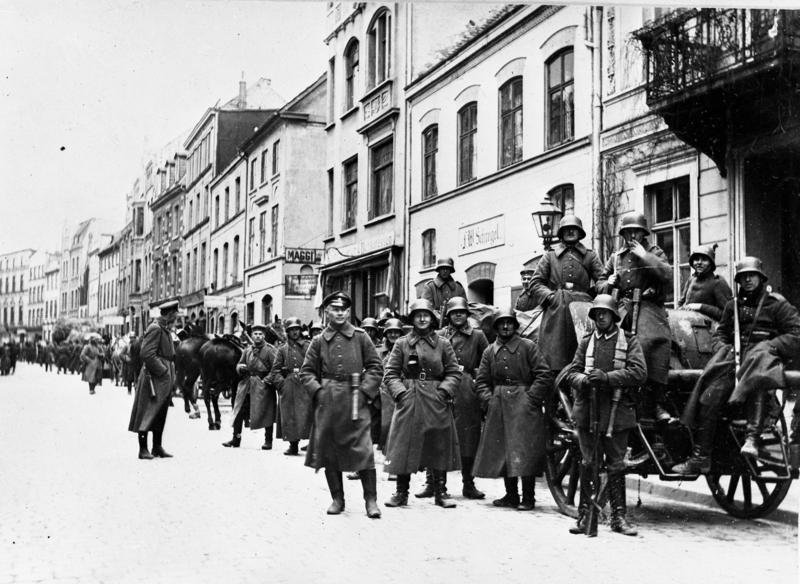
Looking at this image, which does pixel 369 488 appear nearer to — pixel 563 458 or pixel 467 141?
pixel 563 458

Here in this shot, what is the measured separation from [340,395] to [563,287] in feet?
8.29

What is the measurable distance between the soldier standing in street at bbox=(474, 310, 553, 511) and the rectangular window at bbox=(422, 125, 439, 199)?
43.2 ft

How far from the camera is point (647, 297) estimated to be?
7965 mm

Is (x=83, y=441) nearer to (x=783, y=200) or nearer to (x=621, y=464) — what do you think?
(x=621, y=464)

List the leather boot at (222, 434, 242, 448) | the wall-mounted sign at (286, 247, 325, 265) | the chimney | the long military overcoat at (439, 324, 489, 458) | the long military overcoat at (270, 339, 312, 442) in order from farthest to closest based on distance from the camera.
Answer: the wall-mounted sign at (286, 247, 325, 265) → the leather boot at (222, 434, 242, 448) → the long military overcoat at (270, 339, 312, 442) → the long military overcoat at (439, 324, 489, 458) → the chimney

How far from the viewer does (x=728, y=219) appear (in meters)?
12.0

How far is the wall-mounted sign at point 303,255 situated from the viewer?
2684 centimetres

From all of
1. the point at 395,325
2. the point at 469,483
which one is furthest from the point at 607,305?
the point at 395,325

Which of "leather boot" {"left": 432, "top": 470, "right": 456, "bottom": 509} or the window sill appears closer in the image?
"leather boot" {"left": 432, "top": 470, "right": 456, "bottom": 509}

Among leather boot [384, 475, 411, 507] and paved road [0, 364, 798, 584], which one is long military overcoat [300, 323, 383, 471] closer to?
paved road [0, 364, 798, 584]

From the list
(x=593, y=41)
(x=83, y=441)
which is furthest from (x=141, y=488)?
(x=593, y=41)

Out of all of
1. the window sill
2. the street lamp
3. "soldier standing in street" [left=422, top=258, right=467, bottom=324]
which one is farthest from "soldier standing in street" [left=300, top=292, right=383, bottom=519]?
the window sill

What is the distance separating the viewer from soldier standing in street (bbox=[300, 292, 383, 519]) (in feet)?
27.1

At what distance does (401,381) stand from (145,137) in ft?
11.0
